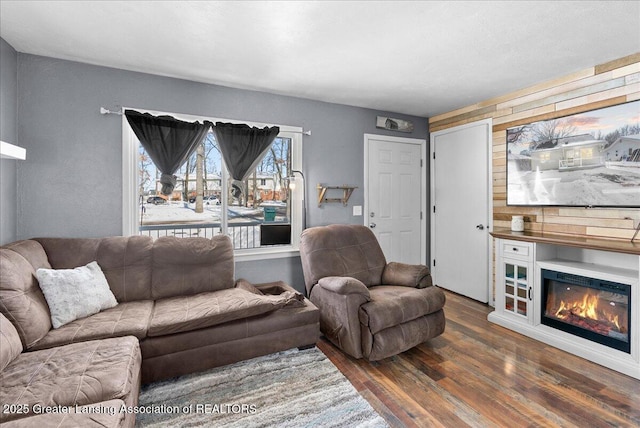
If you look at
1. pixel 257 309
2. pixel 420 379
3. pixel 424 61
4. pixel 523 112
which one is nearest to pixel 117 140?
pixel 257 309

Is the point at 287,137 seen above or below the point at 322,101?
below

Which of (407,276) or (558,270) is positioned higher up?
(558,270)

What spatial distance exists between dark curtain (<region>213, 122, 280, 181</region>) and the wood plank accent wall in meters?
2.59

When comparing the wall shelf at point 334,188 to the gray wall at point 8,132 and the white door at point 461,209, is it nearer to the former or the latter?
the white door at point 461,209

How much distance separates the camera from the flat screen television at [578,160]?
2611 mm

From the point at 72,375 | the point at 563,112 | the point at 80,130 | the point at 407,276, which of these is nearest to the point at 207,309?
the point at 72,375

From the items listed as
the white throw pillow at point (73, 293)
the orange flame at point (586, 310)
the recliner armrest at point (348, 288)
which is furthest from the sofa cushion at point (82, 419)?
the orange flame at point (586, 310)

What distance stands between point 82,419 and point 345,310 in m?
1.71

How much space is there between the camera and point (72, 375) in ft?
4.90

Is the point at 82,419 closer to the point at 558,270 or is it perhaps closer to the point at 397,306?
the point at 397,306

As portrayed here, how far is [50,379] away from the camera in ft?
4.81

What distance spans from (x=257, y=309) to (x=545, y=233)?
2.95 meters

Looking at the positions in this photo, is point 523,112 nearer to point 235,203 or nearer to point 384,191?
point 384,191

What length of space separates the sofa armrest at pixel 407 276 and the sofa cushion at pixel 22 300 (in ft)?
8.84
